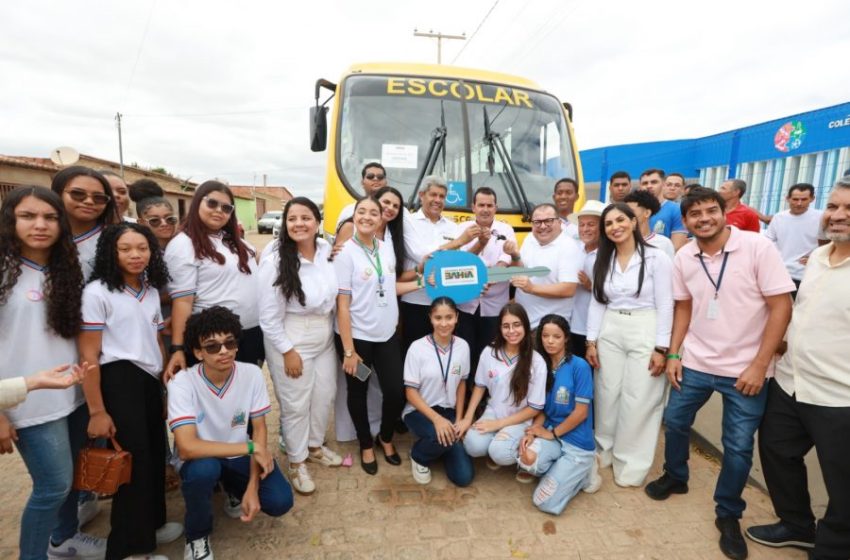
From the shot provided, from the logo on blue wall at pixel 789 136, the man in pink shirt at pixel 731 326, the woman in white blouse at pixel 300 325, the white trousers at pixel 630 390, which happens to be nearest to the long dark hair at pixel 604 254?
the white trousers at pixel 630 390

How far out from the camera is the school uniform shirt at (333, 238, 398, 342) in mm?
2877

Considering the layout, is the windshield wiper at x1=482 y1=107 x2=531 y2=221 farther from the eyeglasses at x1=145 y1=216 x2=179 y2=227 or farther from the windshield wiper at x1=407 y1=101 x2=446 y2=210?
the eyeglasses at x1=145 y1=216 x2=179 y2=227

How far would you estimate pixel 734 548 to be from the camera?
2.33 meters

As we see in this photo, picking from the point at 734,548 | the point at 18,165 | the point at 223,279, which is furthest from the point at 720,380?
the point at 18,165

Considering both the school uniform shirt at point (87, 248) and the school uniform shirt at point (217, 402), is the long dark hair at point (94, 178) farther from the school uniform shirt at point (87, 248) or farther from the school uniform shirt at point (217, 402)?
the school uniform shirt at point (217, 402)

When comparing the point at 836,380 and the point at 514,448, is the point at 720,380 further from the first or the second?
the point at 514,448

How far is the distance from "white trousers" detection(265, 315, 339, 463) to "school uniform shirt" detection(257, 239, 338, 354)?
0.07m

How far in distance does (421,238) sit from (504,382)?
47.5 inches

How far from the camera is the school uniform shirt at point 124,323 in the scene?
6.53 ft

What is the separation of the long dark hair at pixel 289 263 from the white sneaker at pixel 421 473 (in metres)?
1.34

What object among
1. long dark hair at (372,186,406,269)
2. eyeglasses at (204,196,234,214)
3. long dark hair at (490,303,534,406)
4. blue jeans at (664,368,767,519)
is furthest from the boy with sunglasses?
blue jeans at (664,368,767,519)

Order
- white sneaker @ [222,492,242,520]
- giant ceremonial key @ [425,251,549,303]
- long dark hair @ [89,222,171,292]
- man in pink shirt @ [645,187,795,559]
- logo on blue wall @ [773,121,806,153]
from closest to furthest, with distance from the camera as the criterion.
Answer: long dark hair @ [89,222,171,292]
man in pink shirt @ [645,187,795,559]
white sneaker @ [222,492,242,520]
giant ceremonial key @ [425,251,549,303]
logo on blue wall @ [773,121,806,153]

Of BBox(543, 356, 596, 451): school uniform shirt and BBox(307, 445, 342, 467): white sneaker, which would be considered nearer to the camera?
BBox(543, 356, 596, 451): school uniform shirt

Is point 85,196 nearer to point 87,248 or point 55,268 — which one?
point 87,248
